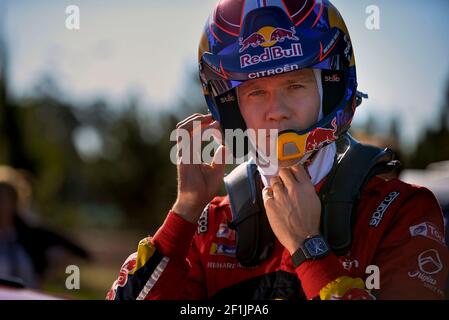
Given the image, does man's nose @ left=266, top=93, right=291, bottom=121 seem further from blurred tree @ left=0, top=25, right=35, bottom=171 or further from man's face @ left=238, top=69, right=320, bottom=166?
blurred tree @ left=0, top=25, right=35, bottom=171

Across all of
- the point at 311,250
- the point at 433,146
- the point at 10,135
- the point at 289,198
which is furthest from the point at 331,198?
the point at 10,135

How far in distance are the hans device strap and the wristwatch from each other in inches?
7.0

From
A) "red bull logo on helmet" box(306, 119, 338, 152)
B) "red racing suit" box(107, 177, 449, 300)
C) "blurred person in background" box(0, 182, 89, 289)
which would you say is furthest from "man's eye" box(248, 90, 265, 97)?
"blurred person in background" box(0, 182, 89, 289)

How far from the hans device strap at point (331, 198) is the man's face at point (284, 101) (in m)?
0.21

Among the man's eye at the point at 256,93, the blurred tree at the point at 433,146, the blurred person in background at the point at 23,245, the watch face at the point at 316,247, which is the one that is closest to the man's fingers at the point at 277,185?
the watch face at the point at 316,247

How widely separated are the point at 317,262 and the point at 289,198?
0.25 m

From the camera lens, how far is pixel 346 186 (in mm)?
2574

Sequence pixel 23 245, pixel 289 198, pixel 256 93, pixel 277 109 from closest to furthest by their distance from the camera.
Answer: pixel 289 198, pixel 277 109, pixel 256 93, pixel 23 245

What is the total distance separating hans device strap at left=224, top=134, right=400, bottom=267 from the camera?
2516 mm

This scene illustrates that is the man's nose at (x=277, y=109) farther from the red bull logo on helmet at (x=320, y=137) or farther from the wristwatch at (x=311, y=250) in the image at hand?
the wristwatch at (x=311, y=250)

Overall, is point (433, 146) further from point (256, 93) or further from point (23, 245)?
point (256, 93)

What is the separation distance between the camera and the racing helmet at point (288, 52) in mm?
2568

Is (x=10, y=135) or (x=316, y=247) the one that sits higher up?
(x=316, y=247)

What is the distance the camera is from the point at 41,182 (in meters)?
18.4
